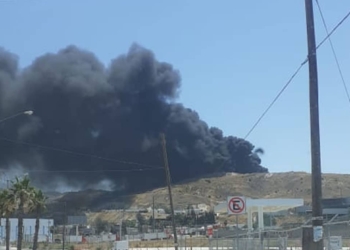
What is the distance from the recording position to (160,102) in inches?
6585

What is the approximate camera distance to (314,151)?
1376 centimetres

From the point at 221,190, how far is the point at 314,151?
170m

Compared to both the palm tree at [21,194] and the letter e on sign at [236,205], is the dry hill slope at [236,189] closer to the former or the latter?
the palm tree at [21,194]

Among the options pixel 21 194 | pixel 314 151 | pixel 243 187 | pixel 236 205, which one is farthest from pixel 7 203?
pixel 243 187

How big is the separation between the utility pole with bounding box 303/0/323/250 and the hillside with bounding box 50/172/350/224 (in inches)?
5632

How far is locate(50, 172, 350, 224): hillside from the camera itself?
16538 cm

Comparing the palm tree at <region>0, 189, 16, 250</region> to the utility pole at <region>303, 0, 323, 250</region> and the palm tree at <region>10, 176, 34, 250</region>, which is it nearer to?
the palm tree at <region>10, 176, 34, 250</region>

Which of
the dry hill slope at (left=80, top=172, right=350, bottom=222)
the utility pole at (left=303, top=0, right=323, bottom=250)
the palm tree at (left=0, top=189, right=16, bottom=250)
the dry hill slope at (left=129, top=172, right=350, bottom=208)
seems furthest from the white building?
the utility pole at (left=303, top=0, right=323, bottom=250)

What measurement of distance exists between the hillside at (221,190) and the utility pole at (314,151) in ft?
469

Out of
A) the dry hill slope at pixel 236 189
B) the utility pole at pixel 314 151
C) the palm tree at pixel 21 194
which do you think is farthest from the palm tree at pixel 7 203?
the dry hill slope at pixel 236 189

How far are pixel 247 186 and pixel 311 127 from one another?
16673 centimetres

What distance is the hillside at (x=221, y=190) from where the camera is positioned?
6511 inches

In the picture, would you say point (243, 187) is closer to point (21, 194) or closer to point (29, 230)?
point (29, 230)

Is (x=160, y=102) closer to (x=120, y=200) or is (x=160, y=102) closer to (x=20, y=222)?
(x=120, y=200)
